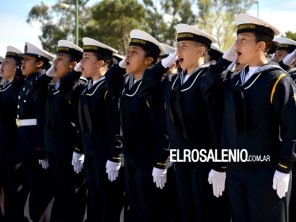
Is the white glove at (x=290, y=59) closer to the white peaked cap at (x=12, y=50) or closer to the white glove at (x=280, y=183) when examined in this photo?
the white glove at (x=280, y=183)

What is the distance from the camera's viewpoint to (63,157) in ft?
17.8

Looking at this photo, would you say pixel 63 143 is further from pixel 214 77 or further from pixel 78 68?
pixel 214 77

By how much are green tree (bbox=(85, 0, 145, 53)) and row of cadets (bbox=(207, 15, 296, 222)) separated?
1301 inches

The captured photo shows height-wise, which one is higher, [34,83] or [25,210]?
[34,83]

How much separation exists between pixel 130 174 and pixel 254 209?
4.95 feet

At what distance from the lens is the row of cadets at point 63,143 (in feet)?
17.7

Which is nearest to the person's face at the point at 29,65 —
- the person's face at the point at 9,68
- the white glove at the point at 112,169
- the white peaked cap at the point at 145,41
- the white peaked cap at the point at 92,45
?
the person's face at the point at 9,68

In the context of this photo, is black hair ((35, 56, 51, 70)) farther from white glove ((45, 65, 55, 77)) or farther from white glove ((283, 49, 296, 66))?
white glove ((283, 49, 296, 66))

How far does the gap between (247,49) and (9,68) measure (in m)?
3.90

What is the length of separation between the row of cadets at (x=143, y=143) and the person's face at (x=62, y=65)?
1.25 metres

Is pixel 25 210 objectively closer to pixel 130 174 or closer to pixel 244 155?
pixel 130 174

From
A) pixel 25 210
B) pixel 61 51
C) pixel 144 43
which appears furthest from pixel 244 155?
pixel 25 210

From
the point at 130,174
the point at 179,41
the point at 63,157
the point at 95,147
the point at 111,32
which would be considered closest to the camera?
the point at 179,41

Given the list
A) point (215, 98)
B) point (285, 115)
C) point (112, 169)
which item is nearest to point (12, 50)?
point (112, 169)
